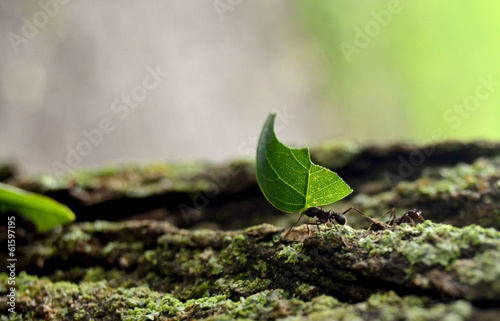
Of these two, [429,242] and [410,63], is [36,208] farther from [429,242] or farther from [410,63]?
[410,63]

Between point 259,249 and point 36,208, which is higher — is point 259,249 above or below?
below

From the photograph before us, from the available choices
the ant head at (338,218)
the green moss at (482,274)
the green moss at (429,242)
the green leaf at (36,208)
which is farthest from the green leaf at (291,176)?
the green leaf at (36,208)

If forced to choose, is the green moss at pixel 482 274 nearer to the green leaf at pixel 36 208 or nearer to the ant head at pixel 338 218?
the ant head at pixel 338 218

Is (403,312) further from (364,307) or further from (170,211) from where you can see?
(170,211)

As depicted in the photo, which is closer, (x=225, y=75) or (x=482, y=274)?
(x=482, y=274)

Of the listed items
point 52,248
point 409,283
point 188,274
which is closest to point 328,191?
point 409,283

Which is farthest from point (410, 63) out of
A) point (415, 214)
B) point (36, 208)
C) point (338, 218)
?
point (36, 208)

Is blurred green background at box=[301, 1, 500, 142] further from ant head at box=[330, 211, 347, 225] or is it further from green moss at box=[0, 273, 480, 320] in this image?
green moss at box=[0, 273, 480, 320]
